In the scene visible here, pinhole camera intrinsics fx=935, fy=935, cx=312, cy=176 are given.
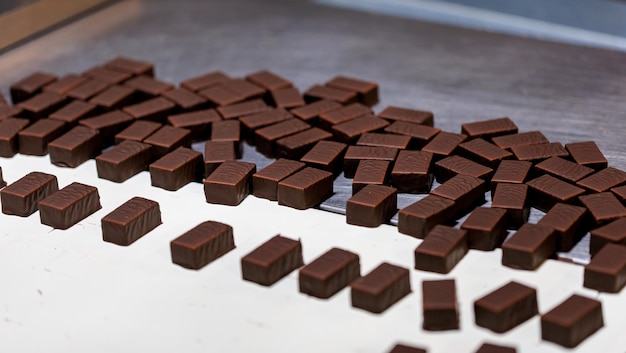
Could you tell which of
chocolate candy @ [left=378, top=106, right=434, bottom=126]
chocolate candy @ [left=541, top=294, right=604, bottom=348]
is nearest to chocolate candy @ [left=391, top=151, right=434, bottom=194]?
chocolate candy @ [left=378, top=106, right=434, bottom=126]

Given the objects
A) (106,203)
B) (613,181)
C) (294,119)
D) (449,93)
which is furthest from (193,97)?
(613,181)

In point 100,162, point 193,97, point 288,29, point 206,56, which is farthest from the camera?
point 288,29

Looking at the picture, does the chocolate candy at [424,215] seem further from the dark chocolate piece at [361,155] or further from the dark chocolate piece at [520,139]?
the dark chocolate piece at [520,139]

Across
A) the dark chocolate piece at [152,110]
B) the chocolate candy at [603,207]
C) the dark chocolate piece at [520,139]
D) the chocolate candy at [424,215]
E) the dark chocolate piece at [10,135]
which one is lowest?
the dark chocolate piece at [10,135]

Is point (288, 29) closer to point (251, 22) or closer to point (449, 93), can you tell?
point (251, 22)

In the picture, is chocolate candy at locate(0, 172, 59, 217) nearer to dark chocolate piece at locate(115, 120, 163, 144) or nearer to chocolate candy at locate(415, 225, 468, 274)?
dark chocolate piece at locate(115, 120, 163, 144)

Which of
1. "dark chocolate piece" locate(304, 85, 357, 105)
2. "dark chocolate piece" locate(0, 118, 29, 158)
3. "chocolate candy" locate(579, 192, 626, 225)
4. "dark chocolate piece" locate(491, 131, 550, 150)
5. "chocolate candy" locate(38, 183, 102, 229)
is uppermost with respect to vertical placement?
"chocolate candy" locate(579, 192, 626, 225)

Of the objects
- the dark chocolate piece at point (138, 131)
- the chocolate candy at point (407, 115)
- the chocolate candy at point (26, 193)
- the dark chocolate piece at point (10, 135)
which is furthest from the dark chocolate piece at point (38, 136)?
the chocolate candy at point (407, 115)
